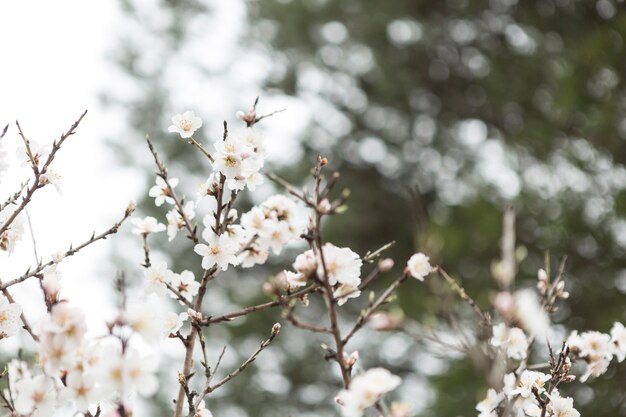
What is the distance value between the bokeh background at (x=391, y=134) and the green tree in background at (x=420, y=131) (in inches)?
0.6

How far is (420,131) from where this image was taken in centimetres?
659

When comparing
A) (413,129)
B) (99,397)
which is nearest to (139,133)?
(413,129)

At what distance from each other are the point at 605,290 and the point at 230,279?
4133 millimetres

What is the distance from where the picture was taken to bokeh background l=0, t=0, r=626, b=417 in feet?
13.9

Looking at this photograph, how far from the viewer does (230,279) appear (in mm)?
6820

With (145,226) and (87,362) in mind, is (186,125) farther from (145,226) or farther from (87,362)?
(87,362)

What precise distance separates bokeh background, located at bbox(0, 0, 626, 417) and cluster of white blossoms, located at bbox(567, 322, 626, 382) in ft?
9.65

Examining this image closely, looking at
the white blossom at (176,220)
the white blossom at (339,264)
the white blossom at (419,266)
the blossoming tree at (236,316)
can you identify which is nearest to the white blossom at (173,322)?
the blossoming tree at (236,316)

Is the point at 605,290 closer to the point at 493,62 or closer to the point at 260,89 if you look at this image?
the point at 493,62

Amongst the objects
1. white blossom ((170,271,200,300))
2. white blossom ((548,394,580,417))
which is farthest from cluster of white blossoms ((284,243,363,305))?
white blossom ((548,394,580,417))

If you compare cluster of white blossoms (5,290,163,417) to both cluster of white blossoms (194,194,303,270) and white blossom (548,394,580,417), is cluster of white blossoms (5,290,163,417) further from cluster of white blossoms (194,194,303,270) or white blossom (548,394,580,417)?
white blossom (548,394,580,417)

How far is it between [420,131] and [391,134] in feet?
1.08

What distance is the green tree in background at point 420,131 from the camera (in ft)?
13.5

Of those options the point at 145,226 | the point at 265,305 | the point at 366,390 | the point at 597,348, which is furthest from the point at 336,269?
the point at 597,348
